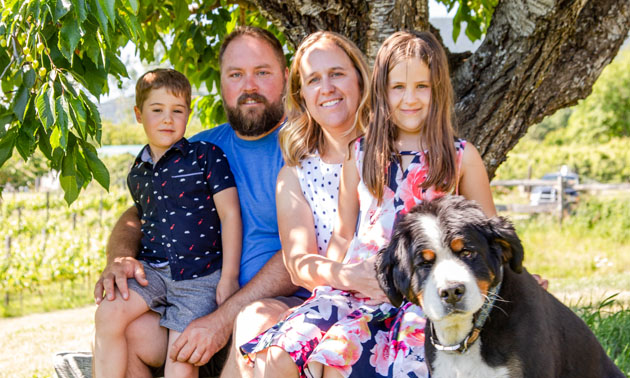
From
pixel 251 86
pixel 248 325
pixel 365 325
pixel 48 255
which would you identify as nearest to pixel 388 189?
pixel 365 325

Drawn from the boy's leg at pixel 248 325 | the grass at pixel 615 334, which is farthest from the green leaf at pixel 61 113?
the grass at pixel 615 334

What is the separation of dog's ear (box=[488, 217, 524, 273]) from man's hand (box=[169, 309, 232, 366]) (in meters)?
1.55

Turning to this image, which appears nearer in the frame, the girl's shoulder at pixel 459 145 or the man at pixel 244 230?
the girl's shoulder at pixel 459 145

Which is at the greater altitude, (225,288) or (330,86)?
(330,86)

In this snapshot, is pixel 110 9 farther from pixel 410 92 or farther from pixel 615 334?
pixel 615 334

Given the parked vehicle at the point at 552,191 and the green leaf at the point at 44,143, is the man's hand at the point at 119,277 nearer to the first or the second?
the green leaf at the point at 44,143

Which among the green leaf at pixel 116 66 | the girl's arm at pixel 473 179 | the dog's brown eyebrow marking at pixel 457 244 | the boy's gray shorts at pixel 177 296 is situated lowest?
the boy's gray shorts at pixel 177 296

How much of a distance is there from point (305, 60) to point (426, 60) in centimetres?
71

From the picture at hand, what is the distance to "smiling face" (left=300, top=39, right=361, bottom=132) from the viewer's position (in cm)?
330

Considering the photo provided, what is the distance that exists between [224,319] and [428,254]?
143 centimetres

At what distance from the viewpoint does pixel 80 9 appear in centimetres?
248

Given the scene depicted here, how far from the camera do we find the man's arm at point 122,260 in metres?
3.39

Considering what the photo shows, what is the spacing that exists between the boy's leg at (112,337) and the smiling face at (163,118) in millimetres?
884

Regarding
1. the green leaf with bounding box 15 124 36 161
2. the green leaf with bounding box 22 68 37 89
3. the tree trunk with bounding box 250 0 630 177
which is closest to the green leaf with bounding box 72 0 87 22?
the green leaf with bounding box 22 68 37 89
